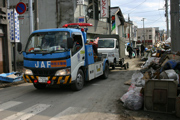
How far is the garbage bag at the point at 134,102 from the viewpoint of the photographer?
17.5ft

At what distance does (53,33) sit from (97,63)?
10.0ft

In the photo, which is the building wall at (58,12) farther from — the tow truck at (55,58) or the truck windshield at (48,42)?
the truck windshield at (48,42)

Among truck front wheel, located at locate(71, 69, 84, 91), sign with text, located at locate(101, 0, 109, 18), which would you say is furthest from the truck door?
sign with text, located at locate(101, 0, 109, 18)

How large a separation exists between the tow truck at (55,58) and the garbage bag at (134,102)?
7.80 ft

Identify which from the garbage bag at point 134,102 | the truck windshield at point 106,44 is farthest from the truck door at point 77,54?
the truck windshield at point 106,44

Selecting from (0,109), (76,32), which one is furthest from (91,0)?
(0,109)

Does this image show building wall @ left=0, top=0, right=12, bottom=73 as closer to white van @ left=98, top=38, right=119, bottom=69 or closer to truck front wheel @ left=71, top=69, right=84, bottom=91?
white van @ left=98, top=38, right=119, bottom=69

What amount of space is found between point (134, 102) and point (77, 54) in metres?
3.15

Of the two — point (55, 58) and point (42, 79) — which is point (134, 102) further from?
point (42, 79)

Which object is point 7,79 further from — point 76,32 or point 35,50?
point 76,32

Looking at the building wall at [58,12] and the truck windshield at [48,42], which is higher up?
the building wall at [58,12]

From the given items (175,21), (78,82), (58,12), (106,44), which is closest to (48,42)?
(78,82)

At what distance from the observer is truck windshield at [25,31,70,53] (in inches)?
276

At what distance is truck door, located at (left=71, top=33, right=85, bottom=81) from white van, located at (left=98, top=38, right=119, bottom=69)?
484cm
